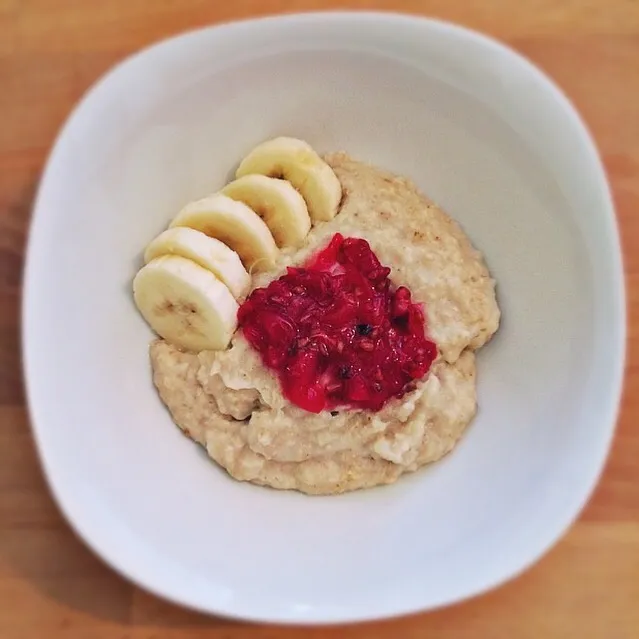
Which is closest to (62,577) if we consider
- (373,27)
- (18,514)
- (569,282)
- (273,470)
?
(18,514)

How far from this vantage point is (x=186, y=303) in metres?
1.78

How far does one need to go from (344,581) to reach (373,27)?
128cm

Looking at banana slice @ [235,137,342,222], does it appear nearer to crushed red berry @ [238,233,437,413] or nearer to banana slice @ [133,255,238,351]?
crushed red berry @ [238,233,437,413]

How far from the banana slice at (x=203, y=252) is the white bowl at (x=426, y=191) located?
0.13 m

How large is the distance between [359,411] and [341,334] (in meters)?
0.19

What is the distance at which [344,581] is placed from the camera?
1590 millimetres

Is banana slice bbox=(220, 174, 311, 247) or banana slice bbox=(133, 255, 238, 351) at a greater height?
banana slice bbox=(220, 174, 311, 247)

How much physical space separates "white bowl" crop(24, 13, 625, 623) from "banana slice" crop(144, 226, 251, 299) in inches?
5.0

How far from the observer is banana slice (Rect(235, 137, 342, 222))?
6.27 ft

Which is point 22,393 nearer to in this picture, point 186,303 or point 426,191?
point 186,303

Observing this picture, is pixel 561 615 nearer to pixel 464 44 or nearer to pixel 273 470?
pixel 273 470

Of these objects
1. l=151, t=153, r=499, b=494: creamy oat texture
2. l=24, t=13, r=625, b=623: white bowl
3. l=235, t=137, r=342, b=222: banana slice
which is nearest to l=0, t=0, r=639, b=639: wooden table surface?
l=24, t=13, r=625, b=623: white bowl

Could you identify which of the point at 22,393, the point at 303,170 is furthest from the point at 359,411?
the point at 22,393

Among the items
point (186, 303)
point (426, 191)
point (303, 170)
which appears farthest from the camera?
point (426, 191)
